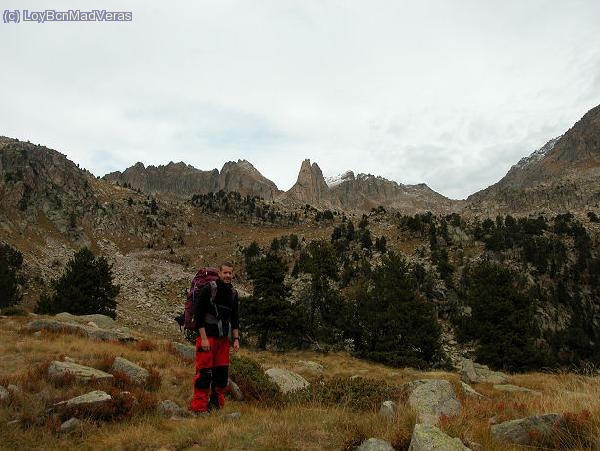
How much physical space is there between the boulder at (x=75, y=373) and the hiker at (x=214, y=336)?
2.35 metres

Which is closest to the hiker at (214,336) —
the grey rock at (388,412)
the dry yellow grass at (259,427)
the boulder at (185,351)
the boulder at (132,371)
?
the dry yellow grass at (259,427)

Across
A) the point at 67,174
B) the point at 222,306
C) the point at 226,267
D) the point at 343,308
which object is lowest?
the point at 343,308

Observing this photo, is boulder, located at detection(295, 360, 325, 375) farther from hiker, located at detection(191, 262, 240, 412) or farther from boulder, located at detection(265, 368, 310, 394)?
hiker, located at detection(191, 262, 240, 412)

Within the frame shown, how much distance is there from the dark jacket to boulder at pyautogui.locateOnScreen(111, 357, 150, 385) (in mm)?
2768

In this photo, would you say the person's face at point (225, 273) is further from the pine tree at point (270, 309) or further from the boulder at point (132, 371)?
the pine tree at point (270, 309)

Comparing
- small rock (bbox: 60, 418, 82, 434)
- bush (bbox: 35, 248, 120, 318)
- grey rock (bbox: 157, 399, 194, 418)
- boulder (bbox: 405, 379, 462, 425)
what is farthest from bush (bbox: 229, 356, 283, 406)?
bush (bbox: 35, 248, 120, 318)

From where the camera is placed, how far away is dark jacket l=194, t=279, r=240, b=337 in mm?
7734

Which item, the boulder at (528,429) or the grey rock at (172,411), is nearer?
the boulder at (528,429)

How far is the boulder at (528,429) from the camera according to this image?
199 inches

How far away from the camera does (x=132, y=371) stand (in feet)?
32.2

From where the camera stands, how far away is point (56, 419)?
6562 mm

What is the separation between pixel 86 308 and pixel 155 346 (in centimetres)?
1784

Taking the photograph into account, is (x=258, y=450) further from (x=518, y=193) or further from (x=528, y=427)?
(x=518, y=193)

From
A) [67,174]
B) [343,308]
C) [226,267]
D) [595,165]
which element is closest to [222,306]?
[226,267]
